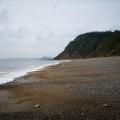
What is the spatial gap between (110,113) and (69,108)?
194cm

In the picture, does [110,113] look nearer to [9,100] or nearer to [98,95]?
[98,95]

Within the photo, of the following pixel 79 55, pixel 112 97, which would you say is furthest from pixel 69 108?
pixel 79 55

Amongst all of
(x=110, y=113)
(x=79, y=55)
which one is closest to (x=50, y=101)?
(x=110, y=113)

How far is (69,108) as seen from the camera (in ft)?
35.3

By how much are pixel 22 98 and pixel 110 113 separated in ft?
19.5

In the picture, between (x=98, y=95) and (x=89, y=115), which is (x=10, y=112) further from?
(x=98, y=95)

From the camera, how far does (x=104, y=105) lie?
35.6 feet

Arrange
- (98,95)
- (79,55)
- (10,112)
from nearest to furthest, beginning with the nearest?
(10,112), (98,95), (79,55)

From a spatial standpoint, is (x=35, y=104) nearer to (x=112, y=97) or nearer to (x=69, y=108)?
(x=69, y=108)

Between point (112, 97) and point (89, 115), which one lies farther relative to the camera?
point (112, 97)

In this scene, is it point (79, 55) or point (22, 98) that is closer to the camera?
point (22, 98)

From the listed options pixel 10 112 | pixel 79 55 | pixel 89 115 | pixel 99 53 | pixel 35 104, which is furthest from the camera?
pixel 79 55

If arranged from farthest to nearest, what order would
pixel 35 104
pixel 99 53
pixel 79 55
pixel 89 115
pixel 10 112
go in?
pixel 79 55 → pixel 99 53 → pixel 35 104 → pixel 10 112 → pixel 89 115

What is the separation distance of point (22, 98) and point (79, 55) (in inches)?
6941
